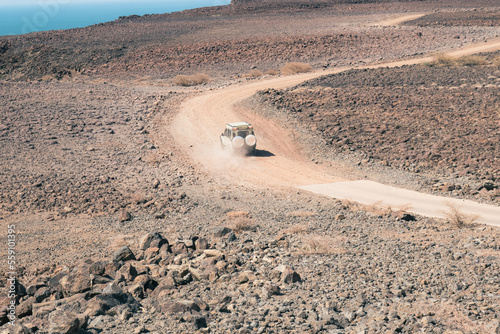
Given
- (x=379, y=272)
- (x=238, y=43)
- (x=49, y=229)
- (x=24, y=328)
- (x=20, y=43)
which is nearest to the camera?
(x=24, y=328)

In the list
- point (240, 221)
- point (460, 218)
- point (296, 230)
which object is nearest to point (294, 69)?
point (240, 221)

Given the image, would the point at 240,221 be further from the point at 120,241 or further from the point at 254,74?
the point at 254,74

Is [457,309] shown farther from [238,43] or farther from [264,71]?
[238,43]

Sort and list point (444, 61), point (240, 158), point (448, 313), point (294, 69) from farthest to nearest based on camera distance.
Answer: point (294, 69) < point (444, 61) < point (240, 158) < point (448, 313)

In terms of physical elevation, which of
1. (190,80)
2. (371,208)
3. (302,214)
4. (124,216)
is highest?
(190,80)

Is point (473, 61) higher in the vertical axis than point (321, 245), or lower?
higher

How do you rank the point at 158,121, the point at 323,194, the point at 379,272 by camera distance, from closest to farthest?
the point at 379,272
the point at 323,194
the point at 158,121

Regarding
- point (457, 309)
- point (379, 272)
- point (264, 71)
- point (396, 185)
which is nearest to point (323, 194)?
point (396, 185)
